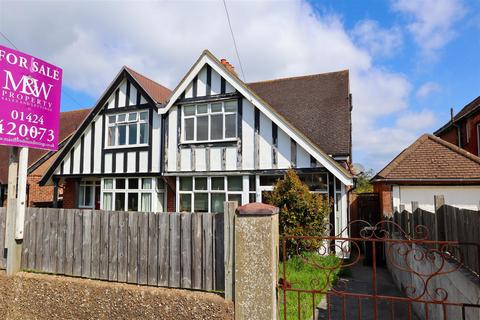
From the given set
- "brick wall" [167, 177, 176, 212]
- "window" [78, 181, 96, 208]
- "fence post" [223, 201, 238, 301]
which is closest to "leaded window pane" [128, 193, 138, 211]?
"brick wall" [167, 177, 176, 212]

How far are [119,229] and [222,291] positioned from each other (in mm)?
1634

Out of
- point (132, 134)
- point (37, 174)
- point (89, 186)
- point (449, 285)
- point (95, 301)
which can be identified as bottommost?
point (95, 301)

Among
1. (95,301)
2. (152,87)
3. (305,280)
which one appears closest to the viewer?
(95,301)

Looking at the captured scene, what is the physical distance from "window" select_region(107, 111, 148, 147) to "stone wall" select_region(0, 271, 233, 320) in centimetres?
921

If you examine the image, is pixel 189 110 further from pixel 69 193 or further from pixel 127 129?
pixel 69 193

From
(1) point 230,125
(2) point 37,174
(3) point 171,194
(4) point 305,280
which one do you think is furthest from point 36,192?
(4) point 305,280

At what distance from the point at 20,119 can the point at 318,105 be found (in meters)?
11.0

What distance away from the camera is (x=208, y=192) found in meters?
12.2

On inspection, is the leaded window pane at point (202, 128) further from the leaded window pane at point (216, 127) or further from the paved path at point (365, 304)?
the paved path at point (365, 304)

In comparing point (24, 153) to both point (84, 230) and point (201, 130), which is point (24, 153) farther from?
point (201, 130)

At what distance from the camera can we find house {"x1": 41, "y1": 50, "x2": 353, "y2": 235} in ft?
36.2

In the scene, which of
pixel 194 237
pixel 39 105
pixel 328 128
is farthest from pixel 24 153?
pixel 328 128

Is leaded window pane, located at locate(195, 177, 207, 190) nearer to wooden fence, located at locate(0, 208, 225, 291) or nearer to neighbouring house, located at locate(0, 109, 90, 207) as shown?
wooden fence, located at locate(0, 208, 225, 291)

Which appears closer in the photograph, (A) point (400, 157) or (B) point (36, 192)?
(A) point (400, 157)
